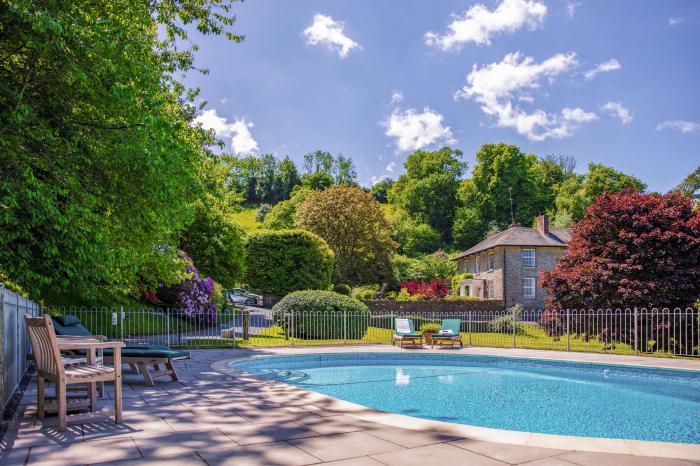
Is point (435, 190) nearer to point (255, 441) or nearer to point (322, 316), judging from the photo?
point (322, 316)

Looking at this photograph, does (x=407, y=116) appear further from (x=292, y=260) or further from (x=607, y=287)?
(x=607, y=287)

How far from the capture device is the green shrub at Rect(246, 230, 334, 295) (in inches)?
1358

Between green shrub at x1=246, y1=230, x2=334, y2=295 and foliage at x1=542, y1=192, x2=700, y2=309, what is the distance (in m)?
19.8

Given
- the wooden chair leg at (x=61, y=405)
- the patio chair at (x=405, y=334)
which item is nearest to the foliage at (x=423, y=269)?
the patio chair at (x=405, y=334)

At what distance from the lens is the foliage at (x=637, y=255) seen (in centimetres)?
1534

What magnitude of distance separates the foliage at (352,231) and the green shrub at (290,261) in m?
6.80

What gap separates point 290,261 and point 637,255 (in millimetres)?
22853

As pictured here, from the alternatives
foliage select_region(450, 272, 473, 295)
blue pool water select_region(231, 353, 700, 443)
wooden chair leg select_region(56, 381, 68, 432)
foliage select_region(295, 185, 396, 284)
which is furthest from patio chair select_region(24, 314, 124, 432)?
foliage select_region(450, 272, 473, 295)

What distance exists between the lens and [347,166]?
9525 centimetres

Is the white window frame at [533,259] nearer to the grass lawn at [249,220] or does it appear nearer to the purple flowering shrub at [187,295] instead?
the purple flowering shrub at [187,295]

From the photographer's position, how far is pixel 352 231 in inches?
1660

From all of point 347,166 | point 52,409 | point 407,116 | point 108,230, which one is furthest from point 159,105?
point 347,166

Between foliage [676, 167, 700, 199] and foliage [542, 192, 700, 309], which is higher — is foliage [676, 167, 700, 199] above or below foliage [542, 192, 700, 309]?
above

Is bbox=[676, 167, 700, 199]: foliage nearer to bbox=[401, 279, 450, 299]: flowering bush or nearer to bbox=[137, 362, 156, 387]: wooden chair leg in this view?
bbox=[401, 279, 450, 299]: flowering bush
